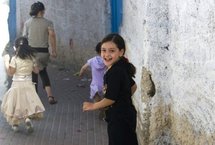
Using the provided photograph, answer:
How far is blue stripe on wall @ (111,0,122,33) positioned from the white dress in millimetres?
2071

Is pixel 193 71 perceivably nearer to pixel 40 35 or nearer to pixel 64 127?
pixel 64 127

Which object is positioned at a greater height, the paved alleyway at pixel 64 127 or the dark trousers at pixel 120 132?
the dark trousers at pixel 120 132

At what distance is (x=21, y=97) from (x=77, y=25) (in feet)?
16.1

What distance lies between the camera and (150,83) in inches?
224

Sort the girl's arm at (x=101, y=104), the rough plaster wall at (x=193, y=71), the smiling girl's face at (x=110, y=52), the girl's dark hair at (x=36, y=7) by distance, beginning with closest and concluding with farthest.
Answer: the rough plaster wall at (x=193, y=71) → the girl's arm at (x=101, y=104) → the smiling girl's face at (x=110, y=52) → the girl's dark hair at (x=36, y=7)

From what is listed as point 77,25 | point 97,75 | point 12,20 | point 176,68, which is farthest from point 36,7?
point 12,20

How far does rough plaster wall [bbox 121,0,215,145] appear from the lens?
3.92 meters

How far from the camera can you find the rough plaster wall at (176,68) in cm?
392

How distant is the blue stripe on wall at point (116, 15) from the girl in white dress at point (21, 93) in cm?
202

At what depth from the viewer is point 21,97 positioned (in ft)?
23.6

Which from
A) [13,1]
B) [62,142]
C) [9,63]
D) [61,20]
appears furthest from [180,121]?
[13,1]

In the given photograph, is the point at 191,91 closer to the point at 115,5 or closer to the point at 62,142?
the point at 62,142

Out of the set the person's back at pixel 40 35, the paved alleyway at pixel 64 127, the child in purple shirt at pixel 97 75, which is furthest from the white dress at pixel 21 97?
the person's back at pixel 40 35

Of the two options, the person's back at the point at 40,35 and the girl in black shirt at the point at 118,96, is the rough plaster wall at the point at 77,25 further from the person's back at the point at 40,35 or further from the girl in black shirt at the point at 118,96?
the girl in black shirt at the point at 118,96
